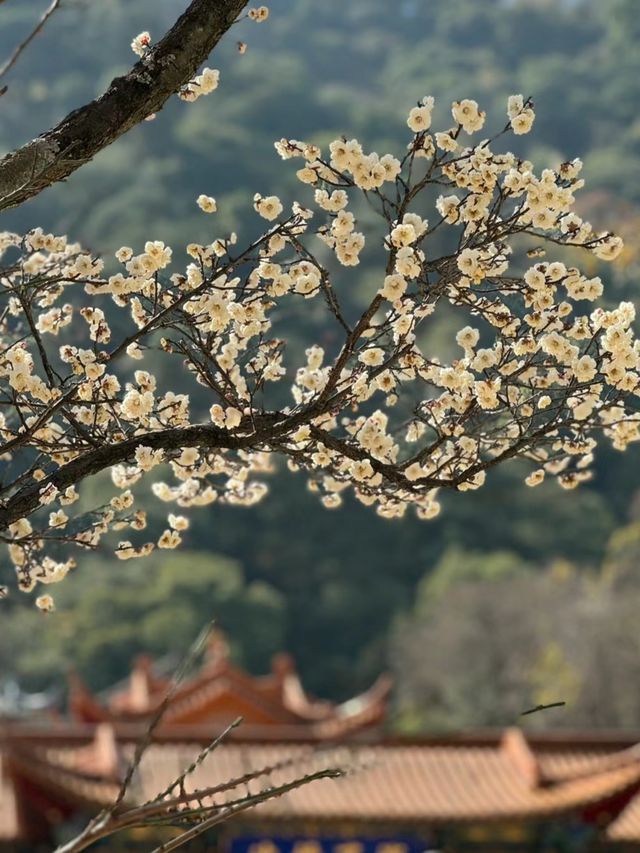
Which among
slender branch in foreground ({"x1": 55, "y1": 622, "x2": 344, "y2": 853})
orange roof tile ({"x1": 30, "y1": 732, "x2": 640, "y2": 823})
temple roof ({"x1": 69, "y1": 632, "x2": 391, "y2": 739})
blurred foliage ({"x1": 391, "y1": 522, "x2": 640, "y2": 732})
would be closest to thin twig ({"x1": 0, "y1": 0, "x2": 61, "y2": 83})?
slender branch in foreground ({"x1": 55, "y1": 622, "x2": 344, "y2": 853})

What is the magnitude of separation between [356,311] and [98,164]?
28371 mm

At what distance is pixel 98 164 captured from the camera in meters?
81.2

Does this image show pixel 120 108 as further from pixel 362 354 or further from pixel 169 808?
pixel 169 808

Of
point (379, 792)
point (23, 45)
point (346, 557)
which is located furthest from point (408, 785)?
point (346, 557)

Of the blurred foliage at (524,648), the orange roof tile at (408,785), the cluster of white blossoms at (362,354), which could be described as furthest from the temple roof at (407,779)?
the blurred foliage at (524,648)

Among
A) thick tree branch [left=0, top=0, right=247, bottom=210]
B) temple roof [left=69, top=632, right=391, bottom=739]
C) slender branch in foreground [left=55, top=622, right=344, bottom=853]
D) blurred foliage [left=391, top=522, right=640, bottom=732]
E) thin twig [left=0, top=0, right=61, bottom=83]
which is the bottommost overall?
slender branch in foreground [left=55, top=622, right=344, bottom=853]

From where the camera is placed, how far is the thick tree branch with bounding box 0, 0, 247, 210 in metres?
4.22

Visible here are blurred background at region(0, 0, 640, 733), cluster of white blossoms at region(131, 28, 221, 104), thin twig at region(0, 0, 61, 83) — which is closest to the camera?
thin twig at region(0, 0, 61, 83)

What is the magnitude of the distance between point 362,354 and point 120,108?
94 centimetres

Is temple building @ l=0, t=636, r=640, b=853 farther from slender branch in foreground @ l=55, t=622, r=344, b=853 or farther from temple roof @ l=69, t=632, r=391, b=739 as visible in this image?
slender branch in foreground @ l=55, t=622, r=344, b=853

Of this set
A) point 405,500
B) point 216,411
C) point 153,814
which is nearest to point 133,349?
point 216,411

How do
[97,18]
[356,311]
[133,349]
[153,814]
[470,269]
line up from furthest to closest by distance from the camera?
[97,18] < [356,311] < [133,349] < [470,269] < [153,814]

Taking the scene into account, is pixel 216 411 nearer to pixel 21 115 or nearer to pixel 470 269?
pixel 470 269

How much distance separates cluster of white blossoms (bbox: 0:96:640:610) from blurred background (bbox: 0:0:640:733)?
32.1 ft
